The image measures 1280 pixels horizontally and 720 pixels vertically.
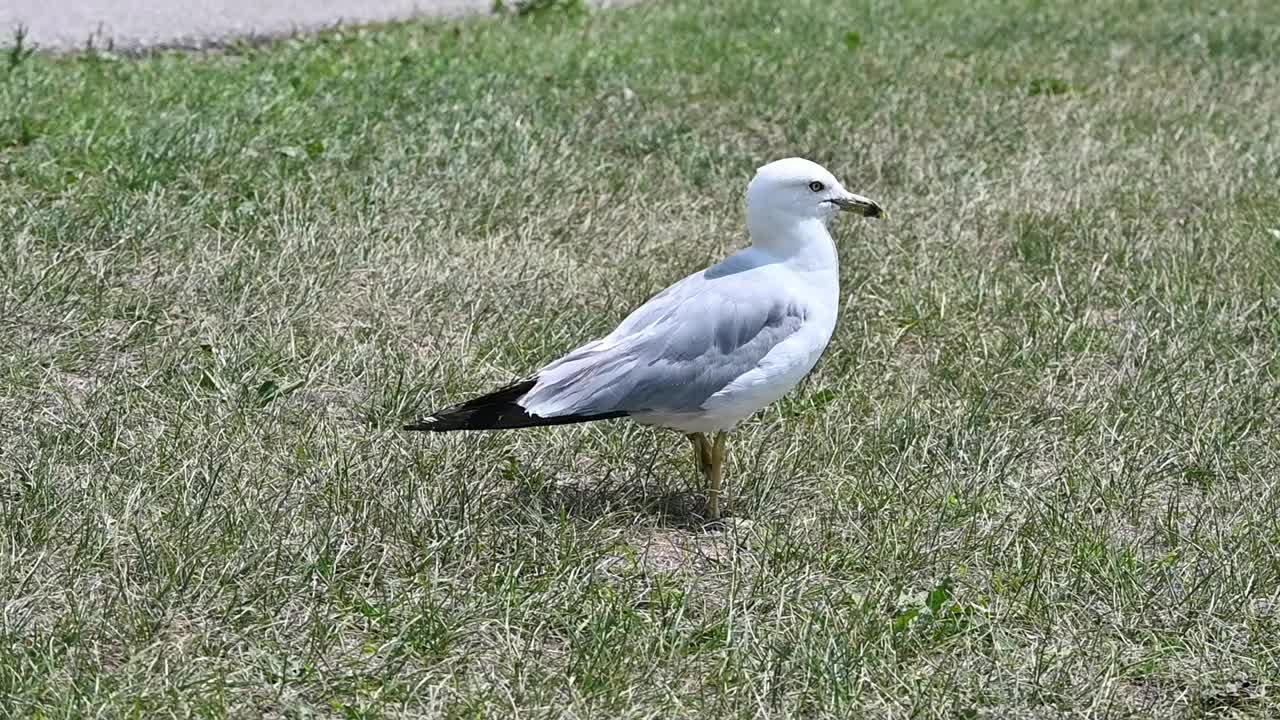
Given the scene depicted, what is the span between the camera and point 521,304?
213 inches

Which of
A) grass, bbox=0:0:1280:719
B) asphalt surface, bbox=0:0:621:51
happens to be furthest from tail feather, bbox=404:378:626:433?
asphalt surface, bbox=0:0:621:51

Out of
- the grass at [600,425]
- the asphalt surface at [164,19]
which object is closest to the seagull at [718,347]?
the grass at [600,425]

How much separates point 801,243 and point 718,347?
1.33ft

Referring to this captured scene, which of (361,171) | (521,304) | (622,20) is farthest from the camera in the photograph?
(622,20)

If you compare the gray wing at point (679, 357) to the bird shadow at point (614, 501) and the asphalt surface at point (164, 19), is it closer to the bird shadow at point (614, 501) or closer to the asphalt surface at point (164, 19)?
the bird shadow at point (614, 501)

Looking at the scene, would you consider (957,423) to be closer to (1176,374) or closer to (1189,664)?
(1176,374)

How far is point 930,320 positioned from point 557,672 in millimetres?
2579

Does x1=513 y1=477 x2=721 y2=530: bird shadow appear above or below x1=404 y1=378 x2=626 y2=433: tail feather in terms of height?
below

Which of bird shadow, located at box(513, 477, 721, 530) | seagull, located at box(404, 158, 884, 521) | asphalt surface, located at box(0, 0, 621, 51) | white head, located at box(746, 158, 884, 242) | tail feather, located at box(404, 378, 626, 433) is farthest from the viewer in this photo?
asphalt surface, located at box(0, 0, 621, 51)

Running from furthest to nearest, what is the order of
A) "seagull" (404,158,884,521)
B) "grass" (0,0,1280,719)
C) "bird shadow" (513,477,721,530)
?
"bird shadow" (513,477,721,530) → "seagull" (404,158,884,521) → "grass" (0,0,1280,719)

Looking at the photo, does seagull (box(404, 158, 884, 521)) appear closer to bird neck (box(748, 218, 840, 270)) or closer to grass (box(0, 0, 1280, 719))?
bird neck (box(748, 218, 840, 270))

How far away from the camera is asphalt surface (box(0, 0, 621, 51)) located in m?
8.48

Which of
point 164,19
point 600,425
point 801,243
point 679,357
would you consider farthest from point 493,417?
point 164,19

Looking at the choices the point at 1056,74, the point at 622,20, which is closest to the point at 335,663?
the point at 1056,74
